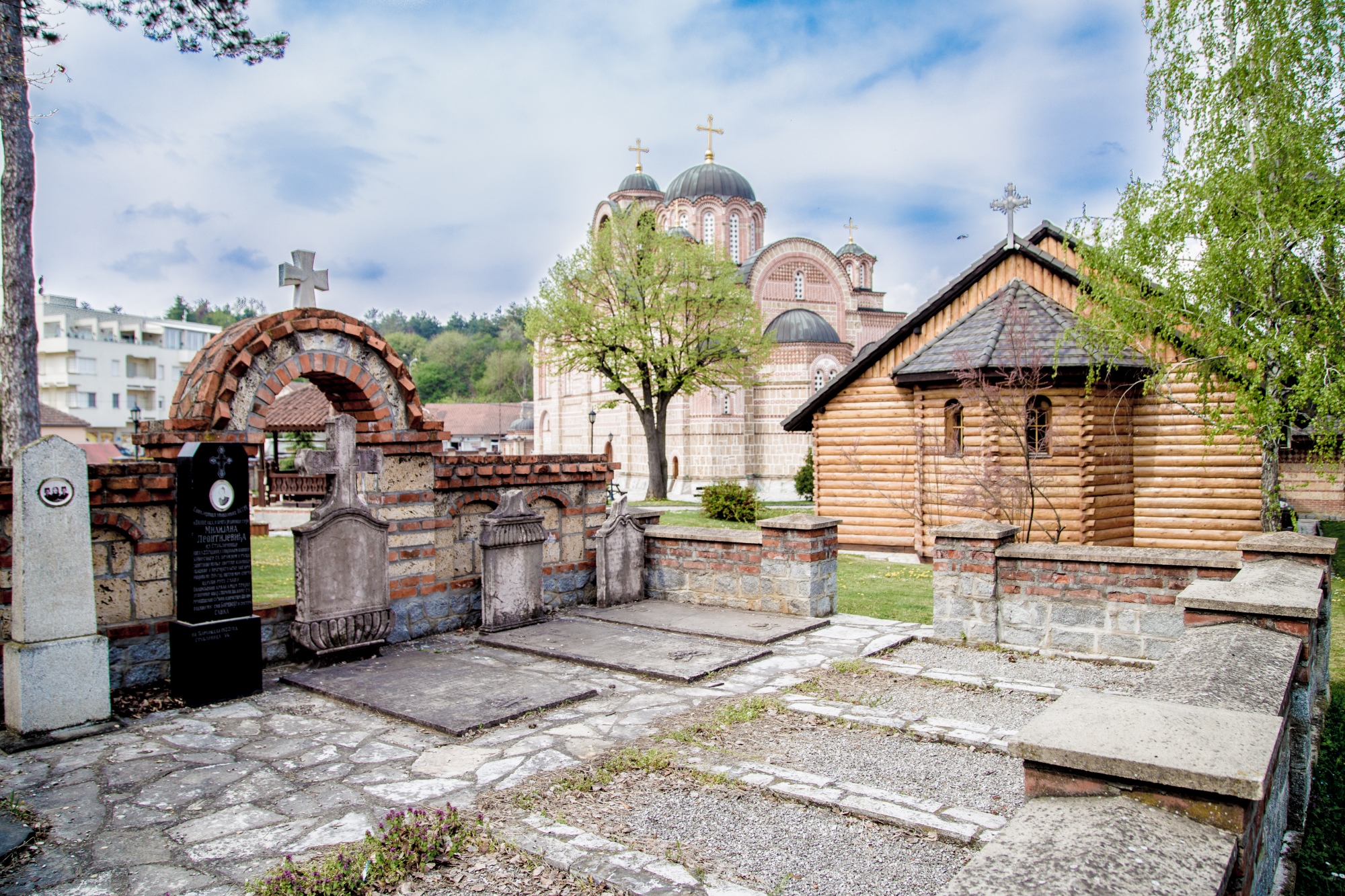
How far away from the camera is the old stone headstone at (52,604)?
5.31 metres

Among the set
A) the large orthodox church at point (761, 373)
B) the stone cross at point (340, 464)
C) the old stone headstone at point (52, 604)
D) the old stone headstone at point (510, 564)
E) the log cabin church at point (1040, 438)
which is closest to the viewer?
the old stone headstone at point (52, 604)

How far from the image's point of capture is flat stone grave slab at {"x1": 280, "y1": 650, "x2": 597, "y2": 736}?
5578 millimetres

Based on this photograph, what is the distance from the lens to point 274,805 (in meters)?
4.29

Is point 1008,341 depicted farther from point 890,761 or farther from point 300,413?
point 300,413

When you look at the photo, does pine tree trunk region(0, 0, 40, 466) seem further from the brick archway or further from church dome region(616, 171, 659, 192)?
church dome region(616, 171, 659, 192)

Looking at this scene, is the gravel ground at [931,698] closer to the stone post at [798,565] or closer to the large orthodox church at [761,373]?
the stone post at [798,565]

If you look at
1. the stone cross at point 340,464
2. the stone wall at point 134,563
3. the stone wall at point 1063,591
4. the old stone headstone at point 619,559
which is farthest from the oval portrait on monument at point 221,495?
the stone wall at point 1063,591

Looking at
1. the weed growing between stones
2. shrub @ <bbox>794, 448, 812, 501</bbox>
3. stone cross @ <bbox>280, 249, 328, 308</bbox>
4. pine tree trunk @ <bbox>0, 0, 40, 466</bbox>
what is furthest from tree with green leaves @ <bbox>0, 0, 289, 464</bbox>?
shrub @ <bbox>794, 448, 812, 501</bbox>

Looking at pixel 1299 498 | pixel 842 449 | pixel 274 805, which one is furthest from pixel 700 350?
pixel 274 805

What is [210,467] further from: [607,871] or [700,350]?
[700,350]

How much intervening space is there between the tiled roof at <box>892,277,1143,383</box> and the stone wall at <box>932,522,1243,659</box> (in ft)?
20.8

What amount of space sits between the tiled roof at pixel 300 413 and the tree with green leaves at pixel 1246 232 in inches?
753

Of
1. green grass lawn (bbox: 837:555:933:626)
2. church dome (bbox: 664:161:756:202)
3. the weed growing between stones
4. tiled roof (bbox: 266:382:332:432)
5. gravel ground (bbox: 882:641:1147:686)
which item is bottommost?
green grass lawn (bbox: 837:555:933:626)

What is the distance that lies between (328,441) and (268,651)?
5.99 feet
